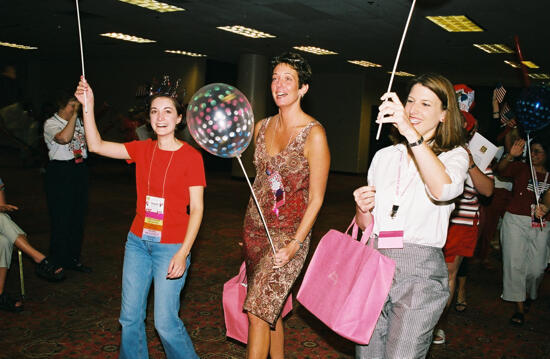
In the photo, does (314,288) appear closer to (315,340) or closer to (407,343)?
(407,343)

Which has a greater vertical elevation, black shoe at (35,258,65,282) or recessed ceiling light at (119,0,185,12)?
recessed ceiling light at (119,0,185,12)

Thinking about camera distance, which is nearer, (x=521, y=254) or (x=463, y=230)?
(x=463, y=230)

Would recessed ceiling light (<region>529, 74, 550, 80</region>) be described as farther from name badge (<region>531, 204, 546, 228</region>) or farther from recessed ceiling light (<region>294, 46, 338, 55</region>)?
A: name badge (<region>531, 204, 546, 228</region>)

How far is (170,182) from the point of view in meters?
2.55

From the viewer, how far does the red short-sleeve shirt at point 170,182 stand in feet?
8.35

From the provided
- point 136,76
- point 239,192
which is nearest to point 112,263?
point 239,192

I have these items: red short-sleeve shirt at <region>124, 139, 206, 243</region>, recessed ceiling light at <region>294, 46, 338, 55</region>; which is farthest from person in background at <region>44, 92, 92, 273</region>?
recessed ceiling light at <region>294, 46, 338, 55</region>

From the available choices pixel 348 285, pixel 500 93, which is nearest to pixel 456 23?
pixel 500 93

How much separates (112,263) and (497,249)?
18.5ft

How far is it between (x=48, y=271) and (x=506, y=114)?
14.5ft

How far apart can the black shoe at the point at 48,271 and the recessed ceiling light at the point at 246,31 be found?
709 cm

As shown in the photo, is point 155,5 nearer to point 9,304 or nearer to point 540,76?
point 9,304

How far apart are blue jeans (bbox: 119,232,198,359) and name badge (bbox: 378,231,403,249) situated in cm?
111

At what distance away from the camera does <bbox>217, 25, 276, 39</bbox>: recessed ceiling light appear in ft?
33.8
